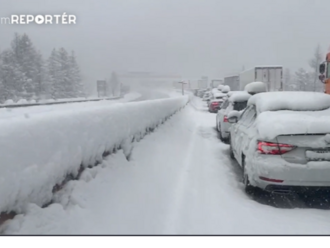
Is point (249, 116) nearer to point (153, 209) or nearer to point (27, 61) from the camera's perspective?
point (153, 209)

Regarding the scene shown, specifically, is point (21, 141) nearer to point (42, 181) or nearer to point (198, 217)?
point (42, 181)

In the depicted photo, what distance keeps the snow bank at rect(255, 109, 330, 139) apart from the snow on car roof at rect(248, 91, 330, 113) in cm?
37

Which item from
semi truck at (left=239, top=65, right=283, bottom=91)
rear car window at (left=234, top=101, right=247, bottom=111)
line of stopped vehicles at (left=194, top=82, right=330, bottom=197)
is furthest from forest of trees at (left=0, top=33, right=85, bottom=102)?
line of stopped vehicles at (left=194, top=82, right=330, bottom=197)

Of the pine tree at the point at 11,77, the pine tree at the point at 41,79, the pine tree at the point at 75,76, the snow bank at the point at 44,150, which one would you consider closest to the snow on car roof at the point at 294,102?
the snow bank at the point at 44,150

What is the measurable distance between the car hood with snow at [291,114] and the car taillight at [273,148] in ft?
0.35

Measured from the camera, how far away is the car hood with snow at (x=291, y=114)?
14.6 ft

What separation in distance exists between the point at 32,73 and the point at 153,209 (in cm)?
4898

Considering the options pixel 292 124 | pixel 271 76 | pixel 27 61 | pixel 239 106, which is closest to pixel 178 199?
pixel 292 124

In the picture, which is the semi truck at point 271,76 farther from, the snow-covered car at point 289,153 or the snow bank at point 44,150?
the snow bank at point 44,150

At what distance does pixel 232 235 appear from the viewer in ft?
11.3

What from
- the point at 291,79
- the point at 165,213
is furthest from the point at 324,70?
the point at 291,79

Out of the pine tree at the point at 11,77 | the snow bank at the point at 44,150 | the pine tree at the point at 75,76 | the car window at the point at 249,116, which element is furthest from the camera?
the pine tree at the point at 75,76

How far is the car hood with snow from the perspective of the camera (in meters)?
4.44

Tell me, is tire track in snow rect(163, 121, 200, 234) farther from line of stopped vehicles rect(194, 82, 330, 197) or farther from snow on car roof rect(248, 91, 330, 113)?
snow on car roof rect(248, 91, 330, 113)
